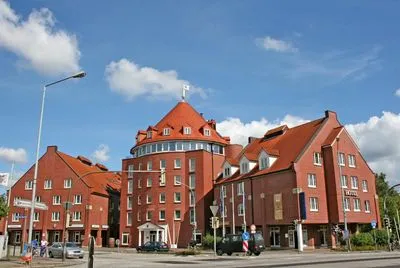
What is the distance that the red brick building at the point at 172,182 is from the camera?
6250 centimetres

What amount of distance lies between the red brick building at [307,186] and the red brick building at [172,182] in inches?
262

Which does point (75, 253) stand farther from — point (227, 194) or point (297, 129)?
point (297, 129)

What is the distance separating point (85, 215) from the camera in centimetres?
6825

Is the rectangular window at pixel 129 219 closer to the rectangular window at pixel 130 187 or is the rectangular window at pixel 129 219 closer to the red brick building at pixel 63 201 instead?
the rectangular window at pixel 130 187

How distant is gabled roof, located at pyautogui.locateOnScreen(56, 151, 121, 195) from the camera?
71062 millimetres

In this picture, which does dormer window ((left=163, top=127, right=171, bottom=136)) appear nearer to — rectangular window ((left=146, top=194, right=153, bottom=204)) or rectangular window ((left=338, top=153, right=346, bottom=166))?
rectangular window ((left=146, top=194, right=153, bottom=204))

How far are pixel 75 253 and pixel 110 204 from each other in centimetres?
3734

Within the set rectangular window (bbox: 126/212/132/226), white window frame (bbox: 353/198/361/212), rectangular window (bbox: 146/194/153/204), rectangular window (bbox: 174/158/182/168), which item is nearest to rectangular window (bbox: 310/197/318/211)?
white window frame (bbox: 353/198/361/212)

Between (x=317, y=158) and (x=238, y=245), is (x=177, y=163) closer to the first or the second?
(x=317, y=158)

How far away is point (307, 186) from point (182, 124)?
25640mm

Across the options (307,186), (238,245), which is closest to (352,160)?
(307,186)

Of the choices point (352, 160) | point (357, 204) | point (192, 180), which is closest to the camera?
point (357, 204)

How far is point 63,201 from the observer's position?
69812mm

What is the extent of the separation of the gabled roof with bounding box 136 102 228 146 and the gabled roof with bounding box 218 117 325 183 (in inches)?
348
